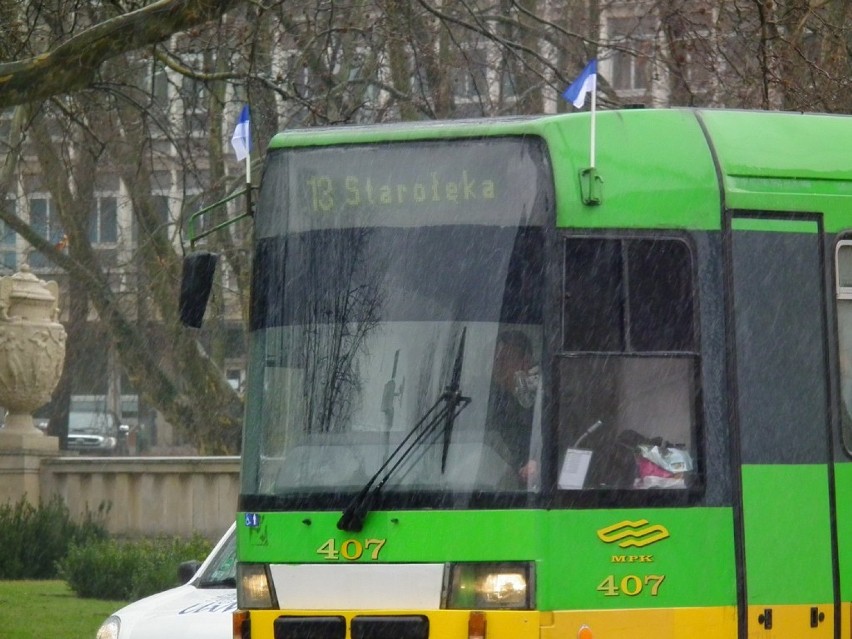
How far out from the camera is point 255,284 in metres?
7.79

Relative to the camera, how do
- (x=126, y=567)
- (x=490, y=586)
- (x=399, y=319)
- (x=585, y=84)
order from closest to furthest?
1. (x=490, y=586)
2. (x=399, y=319)
3. (x=585, y=84)
4. (x=126, y=567)

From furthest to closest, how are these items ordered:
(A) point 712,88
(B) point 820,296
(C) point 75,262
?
(C) point 75,262 < (A) point 712,88 < (B) point 820,296

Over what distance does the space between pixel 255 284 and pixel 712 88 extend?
1270cm

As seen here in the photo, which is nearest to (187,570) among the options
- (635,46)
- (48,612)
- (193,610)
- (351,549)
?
(193,610)

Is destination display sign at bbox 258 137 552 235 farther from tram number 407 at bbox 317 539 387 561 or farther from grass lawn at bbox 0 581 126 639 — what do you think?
grass lawn at bbox 0 581 126 639

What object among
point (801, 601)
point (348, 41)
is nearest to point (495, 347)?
point (801, 601)

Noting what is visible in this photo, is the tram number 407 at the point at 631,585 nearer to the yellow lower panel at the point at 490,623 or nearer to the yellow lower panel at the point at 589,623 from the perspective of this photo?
the yellow lower panel at the point at 589,623

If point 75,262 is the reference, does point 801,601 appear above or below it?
below

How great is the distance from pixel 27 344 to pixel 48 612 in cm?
630

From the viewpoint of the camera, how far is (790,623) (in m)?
7.20

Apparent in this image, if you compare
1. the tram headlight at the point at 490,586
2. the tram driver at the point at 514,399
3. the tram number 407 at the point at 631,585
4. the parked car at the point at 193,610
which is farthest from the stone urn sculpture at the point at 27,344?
the tram number 407 at the point at 631,585

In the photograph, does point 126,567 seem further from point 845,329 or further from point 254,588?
point 845,329

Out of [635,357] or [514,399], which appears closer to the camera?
[514,399]

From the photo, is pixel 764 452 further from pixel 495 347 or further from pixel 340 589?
pixel 340 589
